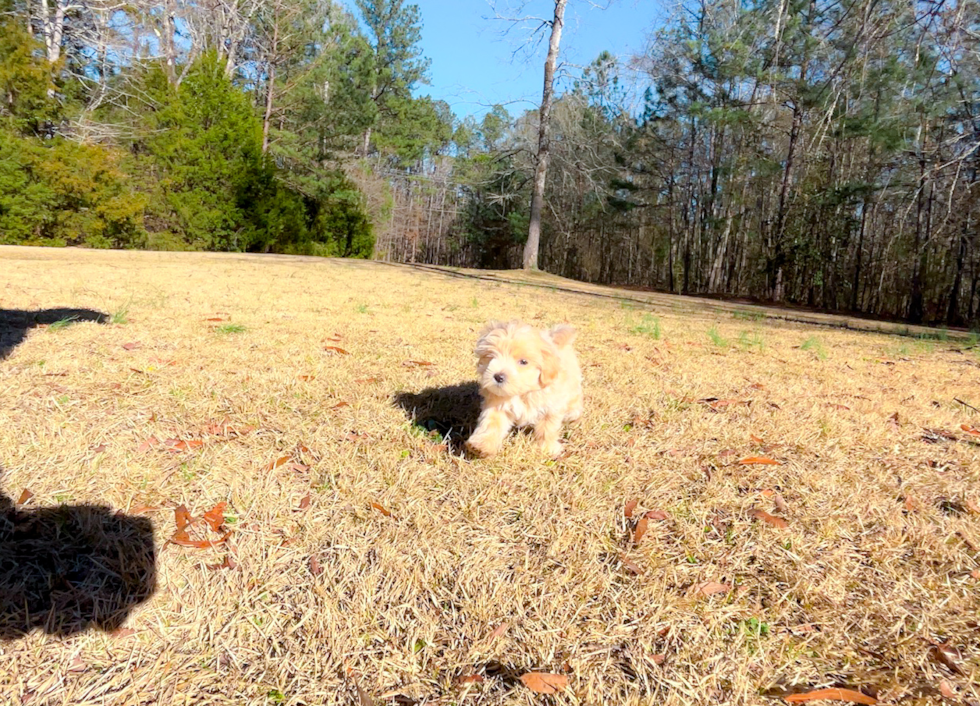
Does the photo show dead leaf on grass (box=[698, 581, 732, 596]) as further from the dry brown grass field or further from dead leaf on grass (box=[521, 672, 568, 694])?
dead leaf on grass (box=[521, 672, 568, 694])

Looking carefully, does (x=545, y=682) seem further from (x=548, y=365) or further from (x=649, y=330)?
(x=649, y=330)

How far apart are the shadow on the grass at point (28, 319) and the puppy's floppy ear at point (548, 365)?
412 centimetres

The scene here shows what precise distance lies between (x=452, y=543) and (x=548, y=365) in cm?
107

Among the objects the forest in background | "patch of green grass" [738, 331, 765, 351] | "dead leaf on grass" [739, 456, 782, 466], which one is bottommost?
"dead leaf on grass" [739, 456, 782, 466]

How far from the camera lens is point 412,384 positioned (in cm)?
380

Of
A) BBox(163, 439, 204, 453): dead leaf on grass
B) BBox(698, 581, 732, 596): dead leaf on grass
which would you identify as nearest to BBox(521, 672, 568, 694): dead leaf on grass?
BBox(698, 581, 732, 596): dead leaf on grass

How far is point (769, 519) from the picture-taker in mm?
2326

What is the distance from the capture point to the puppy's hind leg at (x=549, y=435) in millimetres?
2854

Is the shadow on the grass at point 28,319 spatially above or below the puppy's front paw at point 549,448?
above

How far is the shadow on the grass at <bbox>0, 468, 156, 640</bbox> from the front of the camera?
1.75 m

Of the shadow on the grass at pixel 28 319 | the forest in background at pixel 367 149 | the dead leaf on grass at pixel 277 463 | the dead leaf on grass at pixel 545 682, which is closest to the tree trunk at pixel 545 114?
the forest in background at pixel 367 149

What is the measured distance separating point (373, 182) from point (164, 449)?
31.0 m

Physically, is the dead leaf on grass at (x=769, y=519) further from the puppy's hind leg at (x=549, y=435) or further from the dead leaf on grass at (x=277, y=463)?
the dead leaf on grass at (x=277, y=463)

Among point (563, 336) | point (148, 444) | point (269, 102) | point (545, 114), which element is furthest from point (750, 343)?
point (269, 102)
